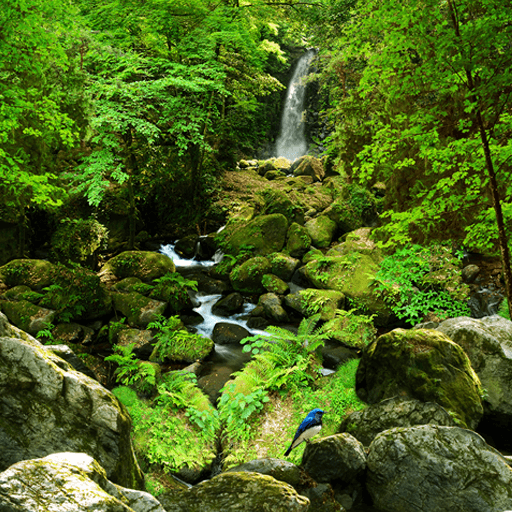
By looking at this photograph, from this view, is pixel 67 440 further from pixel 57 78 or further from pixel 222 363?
pixel 57 78

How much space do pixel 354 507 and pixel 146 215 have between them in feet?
42.6

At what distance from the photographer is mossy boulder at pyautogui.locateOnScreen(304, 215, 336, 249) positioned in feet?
44.6

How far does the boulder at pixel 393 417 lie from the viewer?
4.56 m

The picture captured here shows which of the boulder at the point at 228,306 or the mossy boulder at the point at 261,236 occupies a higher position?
the mossy boulder at the point at 261,236

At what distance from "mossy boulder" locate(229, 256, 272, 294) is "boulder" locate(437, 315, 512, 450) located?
613 centimetres

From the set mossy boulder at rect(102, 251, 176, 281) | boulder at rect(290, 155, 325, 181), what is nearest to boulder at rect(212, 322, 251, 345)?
mossy boulder at rect(102, 251, 176, 281)

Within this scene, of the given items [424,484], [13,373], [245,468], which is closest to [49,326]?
[13,373]

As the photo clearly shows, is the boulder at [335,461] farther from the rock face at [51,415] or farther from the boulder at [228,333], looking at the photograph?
the boulder at [228,333]

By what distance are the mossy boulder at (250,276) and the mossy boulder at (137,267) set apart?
7.17ft

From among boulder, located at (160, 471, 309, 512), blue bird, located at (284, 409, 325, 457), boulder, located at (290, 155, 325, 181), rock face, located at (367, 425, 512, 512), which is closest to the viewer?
boulder, located at (160, 471, 309, 512)

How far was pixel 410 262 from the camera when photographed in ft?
20.6

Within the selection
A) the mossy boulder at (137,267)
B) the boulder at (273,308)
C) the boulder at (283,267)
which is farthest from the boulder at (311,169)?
the mossy boulder at (137,267)

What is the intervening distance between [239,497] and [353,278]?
7623 mm

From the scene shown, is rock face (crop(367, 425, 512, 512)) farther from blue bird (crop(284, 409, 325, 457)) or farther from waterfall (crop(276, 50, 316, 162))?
waterfall (crop(276, 50, 316, 162))
